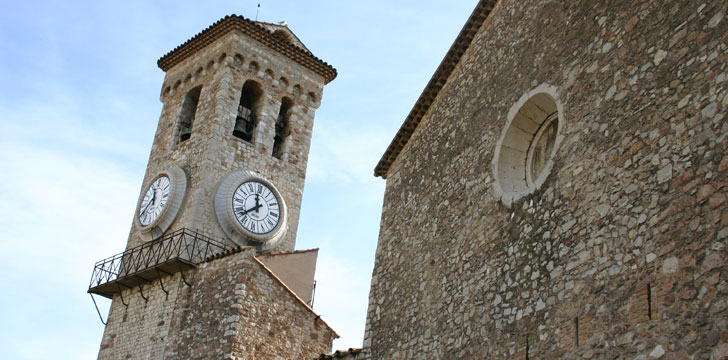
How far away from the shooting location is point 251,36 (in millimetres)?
19688

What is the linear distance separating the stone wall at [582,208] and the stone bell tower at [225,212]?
4.81 meters

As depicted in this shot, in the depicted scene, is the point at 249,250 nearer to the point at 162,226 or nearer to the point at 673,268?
the point at 162,226

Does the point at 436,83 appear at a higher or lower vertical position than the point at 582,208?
higher

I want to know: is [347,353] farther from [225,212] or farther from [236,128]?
[236,128]

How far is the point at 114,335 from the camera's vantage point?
17.1 meters

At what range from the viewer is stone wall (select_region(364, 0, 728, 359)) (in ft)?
20.4

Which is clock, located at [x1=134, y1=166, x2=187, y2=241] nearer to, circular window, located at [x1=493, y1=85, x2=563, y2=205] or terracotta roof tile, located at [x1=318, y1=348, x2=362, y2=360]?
terracotta roof tile, located at [x1=318, y1=348, x2=362, y2=360]

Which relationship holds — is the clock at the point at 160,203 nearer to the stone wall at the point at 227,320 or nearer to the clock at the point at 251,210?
the clock at the point at 251,210

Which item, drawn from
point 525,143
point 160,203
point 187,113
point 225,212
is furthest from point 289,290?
point 525,143

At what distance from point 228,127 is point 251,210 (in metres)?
2.16

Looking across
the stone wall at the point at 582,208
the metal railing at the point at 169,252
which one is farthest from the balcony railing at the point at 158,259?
the stone wall at the point at 582,208

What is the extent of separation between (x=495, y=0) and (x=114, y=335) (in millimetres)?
11437

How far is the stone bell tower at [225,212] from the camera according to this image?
1511cm

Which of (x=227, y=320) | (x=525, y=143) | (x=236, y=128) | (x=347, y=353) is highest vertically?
(x=236, y=128)
